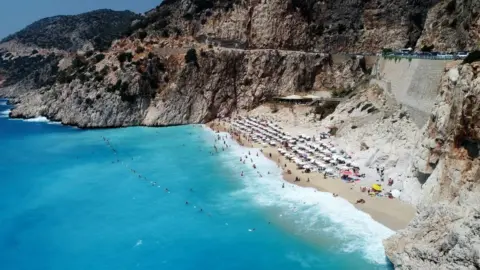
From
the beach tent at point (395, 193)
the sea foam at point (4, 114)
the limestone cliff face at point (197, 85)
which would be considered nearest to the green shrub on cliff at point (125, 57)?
the limestone cliff face at point (197, 85)

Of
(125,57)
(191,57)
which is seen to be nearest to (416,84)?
(191,57)

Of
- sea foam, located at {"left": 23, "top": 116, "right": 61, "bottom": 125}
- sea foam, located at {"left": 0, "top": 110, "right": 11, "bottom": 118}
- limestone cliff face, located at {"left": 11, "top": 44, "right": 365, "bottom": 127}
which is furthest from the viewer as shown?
sea foam, located at {"left": 0, "top": 110, "right": 11, "bottom": 118}

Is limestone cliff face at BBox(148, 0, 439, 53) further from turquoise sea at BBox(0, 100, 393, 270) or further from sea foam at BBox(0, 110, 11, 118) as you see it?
sea foam at BBox(0, 110, 11, 118)

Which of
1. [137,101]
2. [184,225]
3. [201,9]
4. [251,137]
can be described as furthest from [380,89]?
[201,9]

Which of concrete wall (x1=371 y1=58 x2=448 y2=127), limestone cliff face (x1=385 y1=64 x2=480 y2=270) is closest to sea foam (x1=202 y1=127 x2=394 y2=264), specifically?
limestone cliff face (x1=385 y1=64 x2=480 y2=270)

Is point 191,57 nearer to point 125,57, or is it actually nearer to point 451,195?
point 125,57

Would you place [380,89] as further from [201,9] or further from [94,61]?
[94,61]
